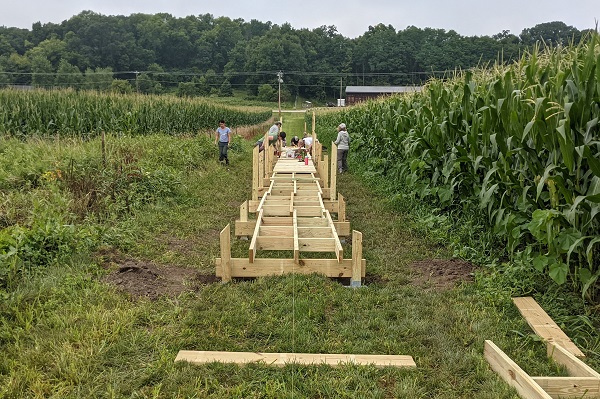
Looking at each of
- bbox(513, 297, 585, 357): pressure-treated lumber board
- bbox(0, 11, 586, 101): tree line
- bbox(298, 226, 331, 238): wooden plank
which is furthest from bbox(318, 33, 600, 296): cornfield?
bbox(0, 11, 586, 101): tree line

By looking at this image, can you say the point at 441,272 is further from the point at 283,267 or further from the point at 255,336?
the point at 255,336

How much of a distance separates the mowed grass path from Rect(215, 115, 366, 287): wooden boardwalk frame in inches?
7.6

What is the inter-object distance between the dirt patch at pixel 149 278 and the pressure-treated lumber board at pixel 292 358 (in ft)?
4.57

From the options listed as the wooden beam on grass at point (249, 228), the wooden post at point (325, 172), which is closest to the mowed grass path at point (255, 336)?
the wooden beam on grass at point (249, 228)

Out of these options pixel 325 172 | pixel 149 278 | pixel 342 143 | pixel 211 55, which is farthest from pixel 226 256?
pixel 211 55

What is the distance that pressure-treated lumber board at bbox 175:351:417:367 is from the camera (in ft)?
11.3

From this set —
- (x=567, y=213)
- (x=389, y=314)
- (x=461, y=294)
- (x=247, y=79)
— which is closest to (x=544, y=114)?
(x=567, y=213)

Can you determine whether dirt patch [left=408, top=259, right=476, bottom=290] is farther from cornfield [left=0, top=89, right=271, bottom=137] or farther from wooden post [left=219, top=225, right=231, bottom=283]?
cornfield [left=0, top=89, right=271, bottom=137]

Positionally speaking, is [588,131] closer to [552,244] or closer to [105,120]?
[552,244]

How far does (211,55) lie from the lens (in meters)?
81.6

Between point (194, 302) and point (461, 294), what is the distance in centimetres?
288

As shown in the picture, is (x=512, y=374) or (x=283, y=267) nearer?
(x=512, y=374)

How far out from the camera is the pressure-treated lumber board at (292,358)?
3445mm

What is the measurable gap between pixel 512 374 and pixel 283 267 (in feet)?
8.82
